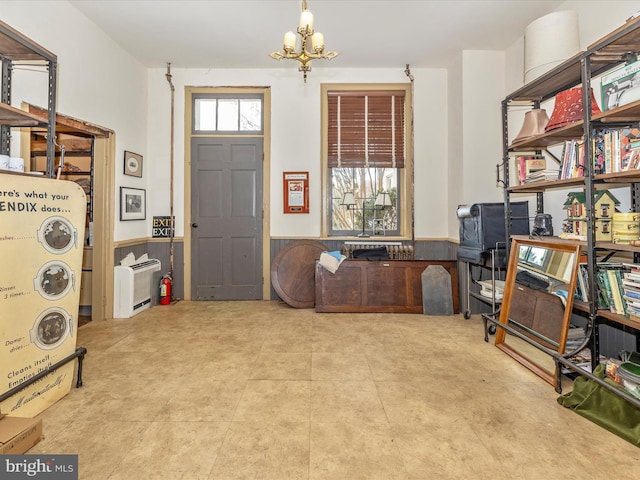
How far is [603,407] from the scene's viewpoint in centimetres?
195

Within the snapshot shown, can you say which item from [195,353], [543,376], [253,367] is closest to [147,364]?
[195,353]

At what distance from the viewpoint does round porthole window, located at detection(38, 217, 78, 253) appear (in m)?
1.96

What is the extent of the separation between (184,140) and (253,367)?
3.55 metres

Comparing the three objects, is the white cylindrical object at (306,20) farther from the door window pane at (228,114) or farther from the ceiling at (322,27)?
the door window pane at (228,114)

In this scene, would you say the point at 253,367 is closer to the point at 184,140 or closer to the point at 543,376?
the point at 543,376

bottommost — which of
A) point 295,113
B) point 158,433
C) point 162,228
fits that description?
point 158,433

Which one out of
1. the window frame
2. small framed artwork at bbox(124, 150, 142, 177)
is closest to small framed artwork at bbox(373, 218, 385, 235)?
the window frame

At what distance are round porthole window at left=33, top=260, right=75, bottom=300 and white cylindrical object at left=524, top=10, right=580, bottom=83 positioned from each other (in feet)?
12.5

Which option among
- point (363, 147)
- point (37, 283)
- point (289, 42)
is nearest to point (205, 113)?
point (363, 147)

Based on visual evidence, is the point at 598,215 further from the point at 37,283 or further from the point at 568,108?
the point at 37,283

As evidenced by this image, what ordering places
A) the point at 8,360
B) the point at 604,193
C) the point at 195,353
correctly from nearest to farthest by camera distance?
the point at 8,360 < the point at 604,193 < the point at 195,353

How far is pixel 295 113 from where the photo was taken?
15.7ft

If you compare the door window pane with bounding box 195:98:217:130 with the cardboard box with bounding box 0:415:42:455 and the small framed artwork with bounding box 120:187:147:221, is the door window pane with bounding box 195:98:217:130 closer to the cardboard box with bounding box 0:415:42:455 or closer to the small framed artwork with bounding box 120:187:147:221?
the small framed artwork with bounding box 120:187:147:221

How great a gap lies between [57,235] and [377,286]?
322cm
